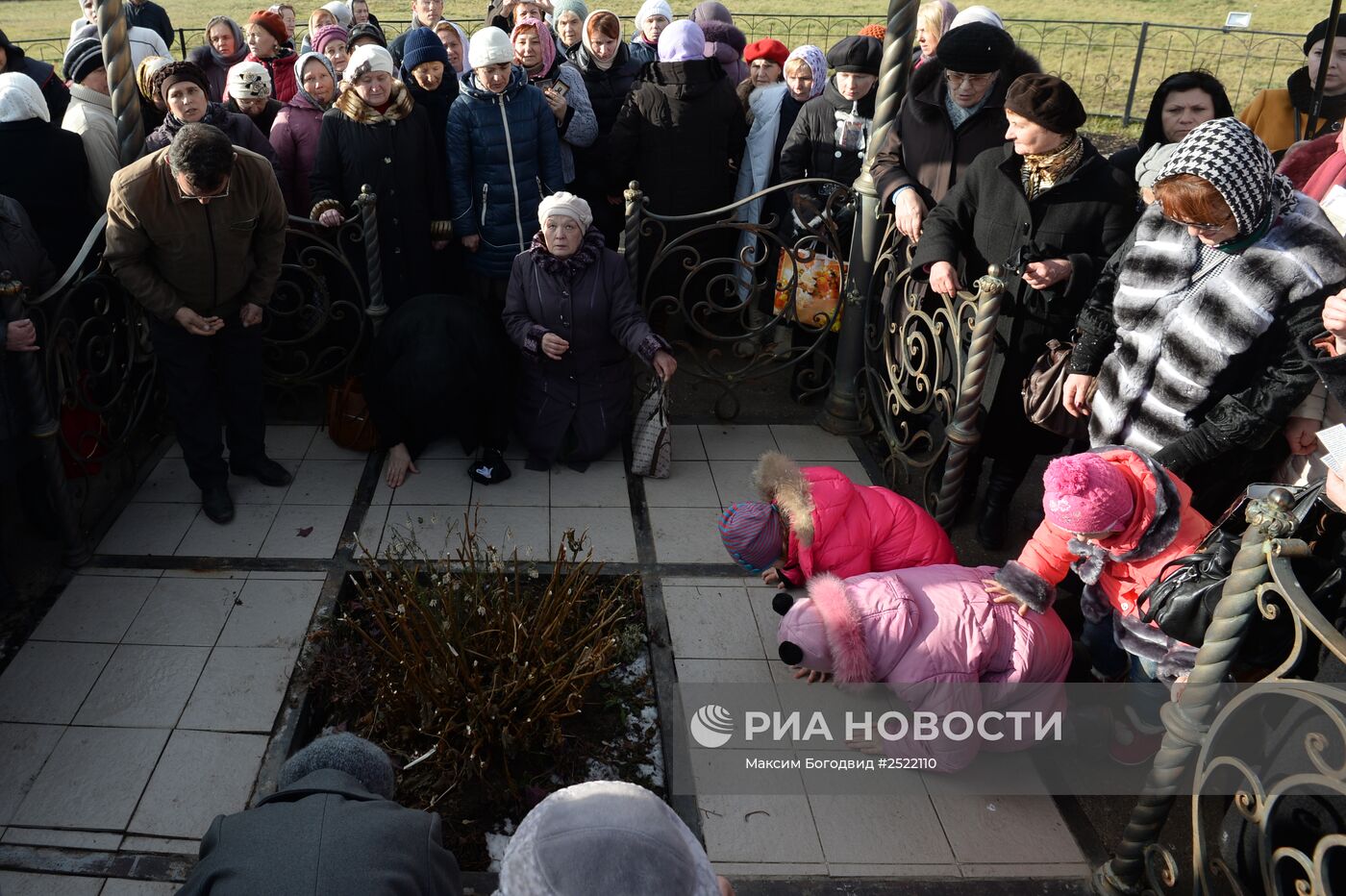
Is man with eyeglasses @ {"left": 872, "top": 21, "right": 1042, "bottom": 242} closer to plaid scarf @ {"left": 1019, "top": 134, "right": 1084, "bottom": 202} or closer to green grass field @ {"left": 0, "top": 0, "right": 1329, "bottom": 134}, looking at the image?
plaid scarf @ {"left": 1019, "top": 134, "right": 1084, "bottom": 202}

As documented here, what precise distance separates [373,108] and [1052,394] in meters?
3.38

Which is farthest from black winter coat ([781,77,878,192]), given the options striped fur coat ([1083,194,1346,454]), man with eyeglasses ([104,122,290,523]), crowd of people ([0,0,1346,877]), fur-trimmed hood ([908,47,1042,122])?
man with eyeglasses ([104,122,290,523])

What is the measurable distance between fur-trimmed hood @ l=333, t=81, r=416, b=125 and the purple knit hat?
2.69 metres

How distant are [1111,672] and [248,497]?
11.9 ft

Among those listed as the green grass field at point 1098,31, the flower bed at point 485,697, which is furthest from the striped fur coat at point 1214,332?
the green grass field at point 1098,31

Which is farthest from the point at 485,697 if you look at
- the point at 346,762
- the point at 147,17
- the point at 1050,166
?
the point at 147,17

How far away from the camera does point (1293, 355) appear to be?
111 inches

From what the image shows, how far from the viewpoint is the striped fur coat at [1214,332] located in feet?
9.09

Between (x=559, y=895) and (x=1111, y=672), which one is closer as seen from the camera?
(x=559, y=895)

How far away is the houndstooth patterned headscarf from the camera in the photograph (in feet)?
8.71

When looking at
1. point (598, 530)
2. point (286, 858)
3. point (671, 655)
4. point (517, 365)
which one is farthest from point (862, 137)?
point (286, 858)

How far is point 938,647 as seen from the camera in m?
2.97

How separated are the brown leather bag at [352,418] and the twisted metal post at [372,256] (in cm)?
32

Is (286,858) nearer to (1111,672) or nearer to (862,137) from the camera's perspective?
(1111,672)
